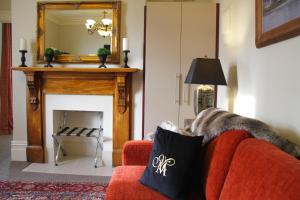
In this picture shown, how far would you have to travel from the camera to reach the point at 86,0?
348 centimetres

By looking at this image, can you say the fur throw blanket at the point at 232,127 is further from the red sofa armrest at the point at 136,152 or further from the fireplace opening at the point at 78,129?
the fireplace opening at the point at 78,129

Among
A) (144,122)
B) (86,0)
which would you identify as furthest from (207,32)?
(86,0)

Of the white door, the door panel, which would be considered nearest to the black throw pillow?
the white door

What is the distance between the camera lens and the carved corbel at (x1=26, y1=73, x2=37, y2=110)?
3.44 meters

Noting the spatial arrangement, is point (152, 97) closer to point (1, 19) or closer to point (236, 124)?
point (236, 124)

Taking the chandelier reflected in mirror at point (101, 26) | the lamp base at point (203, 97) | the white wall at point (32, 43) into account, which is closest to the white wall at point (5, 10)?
the white wall at point (32, 43)

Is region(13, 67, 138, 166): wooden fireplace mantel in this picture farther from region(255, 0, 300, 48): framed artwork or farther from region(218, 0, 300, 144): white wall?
region(255, 0, 300, 48): framed artwork

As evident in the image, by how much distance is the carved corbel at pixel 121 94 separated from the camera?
11.1ft

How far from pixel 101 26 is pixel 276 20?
233 centimetres

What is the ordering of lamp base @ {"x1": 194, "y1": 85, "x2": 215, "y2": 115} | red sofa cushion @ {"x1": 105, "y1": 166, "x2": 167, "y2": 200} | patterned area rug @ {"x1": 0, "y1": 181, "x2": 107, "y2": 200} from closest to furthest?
red sofa cushion @ {"x1": 105, "y1": 166, "x2": 167, "y2": 200}
patterned area rug @ {"x1": 0, "y1": 181, "x2": 107, "y2": 200}
lamp base @ {"x1": 194, "y1": 85, "x2": 215, "y2": 115}

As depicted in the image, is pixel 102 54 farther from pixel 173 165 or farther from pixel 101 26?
pixel 173 165

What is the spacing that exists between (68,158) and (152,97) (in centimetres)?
142

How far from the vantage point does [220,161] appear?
156cm

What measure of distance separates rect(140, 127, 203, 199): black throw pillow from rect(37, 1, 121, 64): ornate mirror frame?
1.95m
